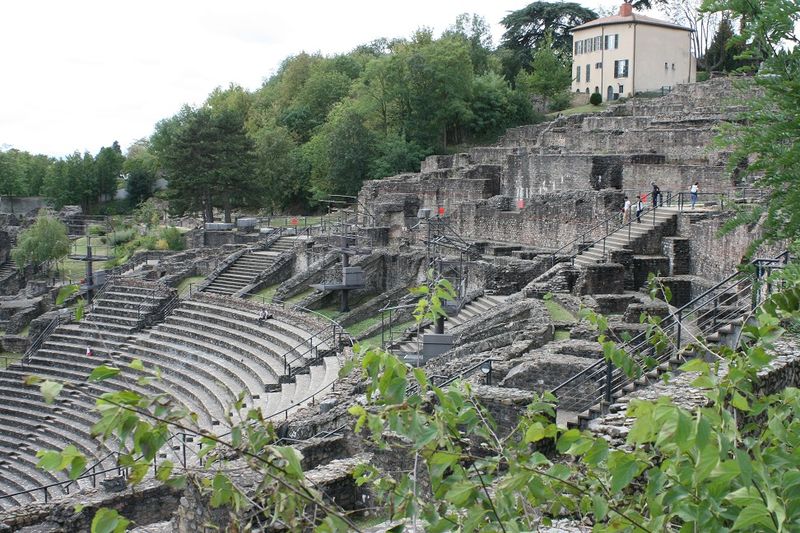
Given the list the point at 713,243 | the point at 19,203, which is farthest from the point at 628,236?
the point at 19,203

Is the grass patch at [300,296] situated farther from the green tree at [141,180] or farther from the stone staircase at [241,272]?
the green tree at [141,180]

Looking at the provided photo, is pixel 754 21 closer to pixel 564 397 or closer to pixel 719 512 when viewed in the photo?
pixel 719 512

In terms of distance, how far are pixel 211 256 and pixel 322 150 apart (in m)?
16.4

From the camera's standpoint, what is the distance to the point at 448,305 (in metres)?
24.9

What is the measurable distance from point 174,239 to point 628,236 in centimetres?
2715

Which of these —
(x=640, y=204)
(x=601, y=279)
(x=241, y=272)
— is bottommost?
(x=241, y=272)

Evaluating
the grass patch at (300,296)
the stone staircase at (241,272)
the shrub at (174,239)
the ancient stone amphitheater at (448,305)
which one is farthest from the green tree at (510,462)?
the shrub at (174,239)

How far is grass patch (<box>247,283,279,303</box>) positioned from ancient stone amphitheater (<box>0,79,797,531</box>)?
16 centimetres

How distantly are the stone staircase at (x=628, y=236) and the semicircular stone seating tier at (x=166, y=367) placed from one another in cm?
762

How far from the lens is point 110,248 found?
50000 millimetres

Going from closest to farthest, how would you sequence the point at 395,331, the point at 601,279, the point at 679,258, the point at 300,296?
the point at 601,279, the point at 679,258, the point at 395,331, the point at 300,296

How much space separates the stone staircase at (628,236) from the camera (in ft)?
81.9

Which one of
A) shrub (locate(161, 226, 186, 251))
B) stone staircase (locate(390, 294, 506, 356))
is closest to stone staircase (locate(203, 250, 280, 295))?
shrub (locate(161, 226, 186, 251))

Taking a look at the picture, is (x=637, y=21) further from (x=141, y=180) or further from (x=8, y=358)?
(x=141, y=180)
